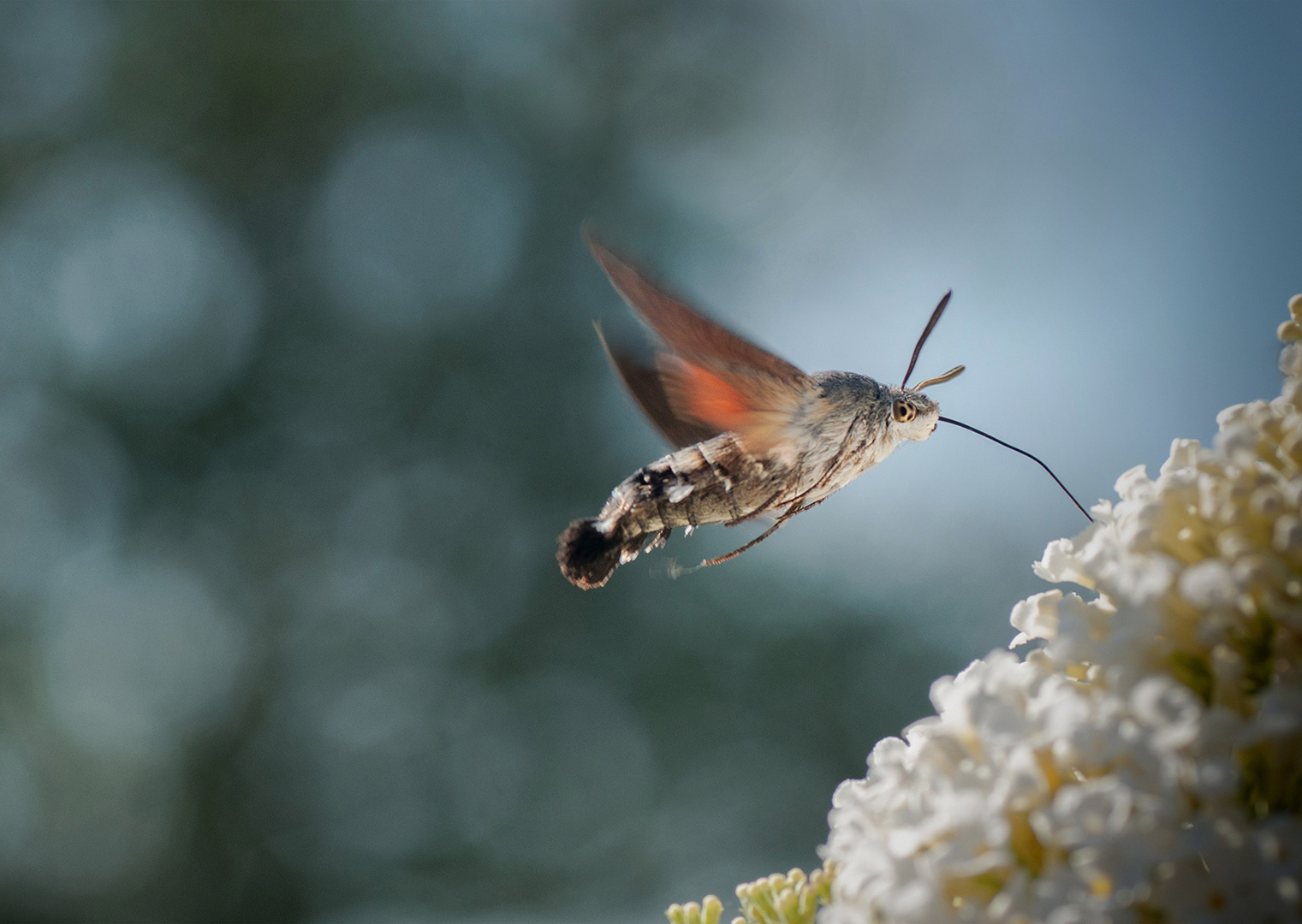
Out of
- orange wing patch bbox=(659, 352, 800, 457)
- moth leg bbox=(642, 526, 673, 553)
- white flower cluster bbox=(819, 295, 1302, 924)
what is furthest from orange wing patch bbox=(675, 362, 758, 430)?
white flower cluster bbox=(819, 295, 1302, 924)

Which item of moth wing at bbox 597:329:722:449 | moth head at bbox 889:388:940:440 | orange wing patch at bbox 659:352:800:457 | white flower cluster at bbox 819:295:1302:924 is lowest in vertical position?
white flower cluster at bbox 819:295:1302:924

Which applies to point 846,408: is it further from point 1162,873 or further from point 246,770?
point 246,770

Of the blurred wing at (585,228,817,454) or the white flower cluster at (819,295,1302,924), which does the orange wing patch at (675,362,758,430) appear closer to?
the blurred wing at (585,228,817,454)

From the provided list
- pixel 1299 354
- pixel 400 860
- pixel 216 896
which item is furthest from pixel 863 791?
pixel 216 896

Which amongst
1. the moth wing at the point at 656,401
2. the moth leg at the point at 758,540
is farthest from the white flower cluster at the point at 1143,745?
the moth wing at the point at 656,401

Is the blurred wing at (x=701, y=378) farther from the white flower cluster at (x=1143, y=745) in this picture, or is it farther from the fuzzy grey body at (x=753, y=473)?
the white flower cluster at (x=1143, y=745)

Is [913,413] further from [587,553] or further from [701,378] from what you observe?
[587,553]
